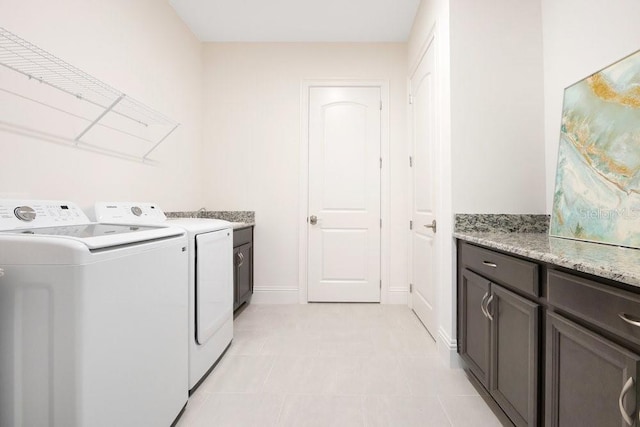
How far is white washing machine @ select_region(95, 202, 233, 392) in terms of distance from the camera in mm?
1648

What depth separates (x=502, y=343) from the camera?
4.49 feet

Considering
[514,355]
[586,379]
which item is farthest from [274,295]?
[586,379]

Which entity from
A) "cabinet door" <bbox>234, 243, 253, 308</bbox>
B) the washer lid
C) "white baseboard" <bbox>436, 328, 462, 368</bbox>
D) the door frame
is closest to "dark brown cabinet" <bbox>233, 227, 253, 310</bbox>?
"cabinet door" <bbox>234, 243, 253, 308</bbox>

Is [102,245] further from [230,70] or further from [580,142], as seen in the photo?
[230,70]

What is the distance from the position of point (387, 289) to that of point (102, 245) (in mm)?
2706

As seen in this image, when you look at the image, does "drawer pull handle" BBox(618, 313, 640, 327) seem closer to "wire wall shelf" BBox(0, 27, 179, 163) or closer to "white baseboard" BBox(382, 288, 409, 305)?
"wire wall shelf" BBox(0, 27, 179, 163)

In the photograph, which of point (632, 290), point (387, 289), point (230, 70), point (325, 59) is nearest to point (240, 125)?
point (230, 70)

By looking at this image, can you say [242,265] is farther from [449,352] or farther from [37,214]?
[449,352]

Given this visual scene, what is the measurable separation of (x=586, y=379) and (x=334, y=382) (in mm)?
1191

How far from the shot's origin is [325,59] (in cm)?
325

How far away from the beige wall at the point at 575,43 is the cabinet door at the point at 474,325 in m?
0.70

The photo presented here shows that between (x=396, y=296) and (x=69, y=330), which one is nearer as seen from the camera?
(x=69, y=330)

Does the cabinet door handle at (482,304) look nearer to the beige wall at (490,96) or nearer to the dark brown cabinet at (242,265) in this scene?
the beige wall at (490,96)

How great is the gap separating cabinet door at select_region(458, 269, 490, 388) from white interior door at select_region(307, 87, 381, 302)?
144 cm
